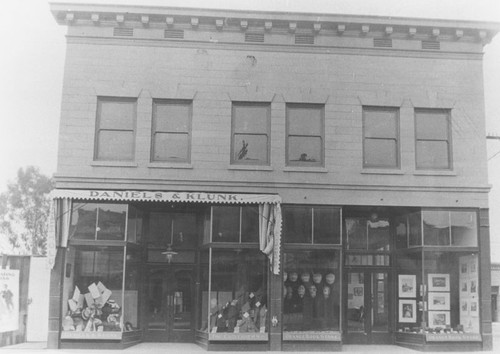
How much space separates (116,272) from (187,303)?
2.49 m

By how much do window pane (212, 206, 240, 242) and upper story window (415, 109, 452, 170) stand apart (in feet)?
18.7

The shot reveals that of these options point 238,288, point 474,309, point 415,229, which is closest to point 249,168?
point 238,288

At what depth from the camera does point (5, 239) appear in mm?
45750

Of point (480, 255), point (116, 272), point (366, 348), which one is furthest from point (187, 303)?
point (480, 255)

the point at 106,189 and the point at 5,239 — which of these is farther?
the point at 5,239

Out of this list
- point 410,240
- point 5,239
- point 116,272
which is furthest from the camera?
point 5,239

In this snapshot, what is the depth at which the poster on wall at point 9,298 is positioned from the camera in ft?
51.7

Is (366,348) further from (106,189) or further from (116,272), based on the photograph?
(106,189)

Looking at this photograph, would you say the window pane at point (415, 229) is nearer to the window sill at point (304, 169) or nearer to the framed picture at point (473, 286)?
the framed picture at point (473, 286)

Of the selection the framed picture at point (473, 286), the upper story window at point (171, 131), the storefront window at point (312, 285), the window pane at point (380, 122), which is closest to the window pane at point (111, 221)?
the upper story window at point (171, 131)

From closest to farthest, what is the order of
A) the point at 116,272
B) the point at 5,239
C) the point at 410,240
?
1. the point at 116,272
2. the point at 410,240
3. the point at 5,239

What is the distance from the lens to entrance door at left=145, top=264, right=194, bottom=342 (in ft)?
59.1

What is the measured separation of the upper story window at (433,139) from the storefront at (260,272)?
151cm

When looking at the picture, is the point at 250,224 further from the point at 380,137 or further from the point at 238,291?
the point at 380,137
